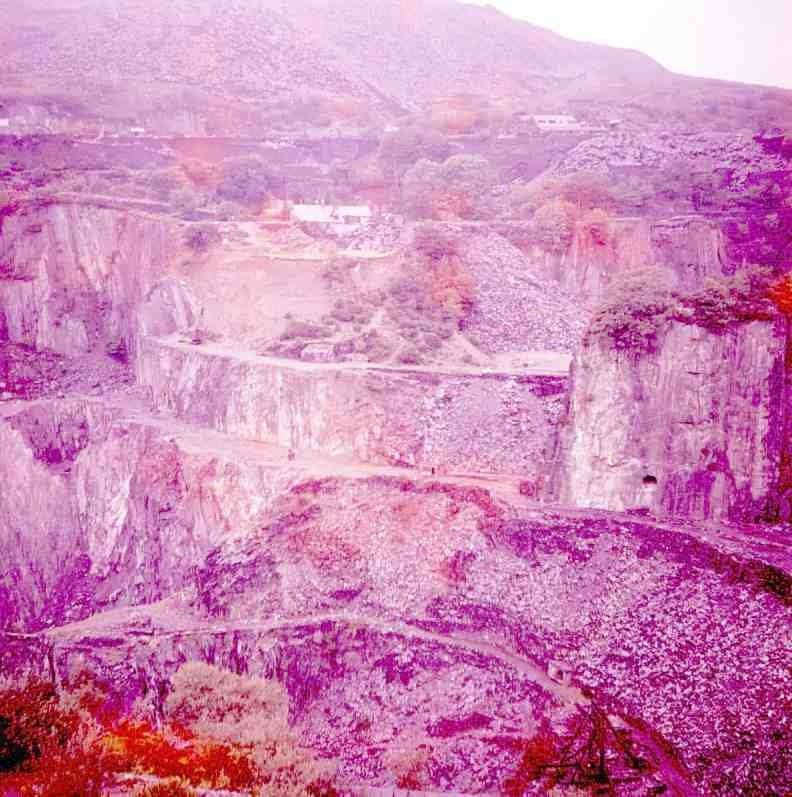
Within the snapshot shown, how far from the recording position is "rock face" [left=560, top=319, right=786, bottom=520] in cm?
1867

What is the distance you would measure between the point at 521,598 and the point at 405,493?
4692 millimetres

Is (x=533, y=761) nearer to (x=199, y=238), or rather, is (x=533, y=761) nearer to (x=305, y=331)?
Answer: (x=305, y=331)

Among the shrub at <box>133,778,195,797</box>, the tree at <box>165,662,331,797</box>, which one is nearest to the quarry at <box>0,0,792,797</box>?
the shrub at <box>133,778,195,797</box>

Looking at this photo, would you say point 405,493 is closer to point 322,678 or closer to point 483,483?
point 483,483

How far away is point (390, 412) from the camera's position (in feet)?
81.3

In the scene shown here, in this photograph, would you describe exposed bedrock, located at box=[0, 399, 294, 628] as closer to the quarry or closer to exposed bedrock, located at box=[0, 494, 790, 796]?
the quarry

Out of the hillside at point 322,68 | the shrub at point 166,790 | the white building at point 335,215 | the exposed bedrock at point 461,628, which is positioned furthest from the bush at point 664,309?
the hillside at point 322,68

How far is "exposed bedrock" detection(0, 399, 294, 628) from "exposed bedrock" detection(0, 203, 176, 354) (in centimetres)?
638

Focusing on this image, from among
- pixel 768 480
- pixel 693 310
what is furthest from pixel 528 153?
pixel 768 480

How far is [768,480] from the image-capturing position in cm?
1855

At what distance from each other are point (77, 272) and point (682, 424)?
26.9m

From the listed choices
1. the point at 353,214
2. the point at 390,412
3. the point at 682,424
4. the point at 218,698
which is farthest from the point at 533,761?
the point at 353,214

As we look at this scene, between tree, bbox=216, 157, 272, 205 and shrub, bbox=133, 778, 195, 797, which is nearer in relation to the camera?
shrub, bbox=133, 778, 195, 797

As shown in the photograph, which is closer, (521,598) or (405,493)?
(521,598)
